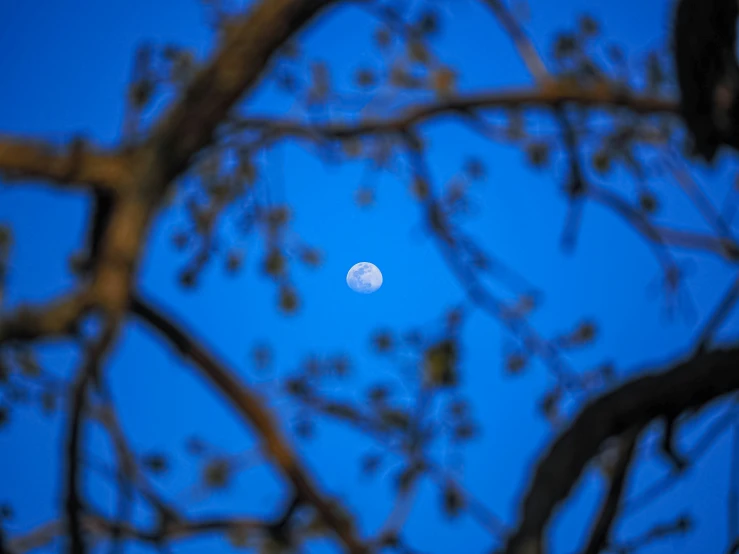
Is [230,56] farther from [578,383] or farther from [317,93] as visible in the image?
[578,383]

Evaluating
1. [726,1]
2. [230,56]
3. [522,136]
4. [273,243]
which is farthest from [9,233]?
[726,1]

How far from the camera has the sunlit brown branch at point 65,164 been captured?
163 cm

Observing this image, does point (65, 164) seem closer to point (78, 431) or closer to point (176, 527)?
point (78, 431)

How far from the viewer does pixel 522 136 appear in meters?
4.12

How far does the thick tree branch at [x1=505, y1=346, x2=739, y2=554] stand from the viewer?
1911mm

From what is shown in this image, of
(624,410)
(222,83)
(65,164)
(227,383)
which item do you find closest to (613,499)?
(624,410)

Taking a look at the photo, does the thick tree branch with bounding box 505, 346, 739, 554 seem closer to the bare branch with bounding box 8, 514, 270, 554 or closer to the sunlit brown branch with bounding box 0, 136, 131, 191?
the bare branch with bounding box 8, 514, 270, 554

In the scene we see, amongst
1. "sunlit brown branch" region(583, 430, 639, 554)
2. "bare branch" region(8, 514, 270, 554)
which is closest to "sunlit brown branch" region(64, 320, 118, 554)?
"bare branch" region(8, 514, 270, 554)

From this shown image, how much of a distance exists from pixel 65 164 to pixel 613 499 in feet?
6.10

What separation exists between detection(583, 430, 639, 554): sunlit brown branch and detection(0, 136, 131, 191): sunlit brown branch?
1704 mm

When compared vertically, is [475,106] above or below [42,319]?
above

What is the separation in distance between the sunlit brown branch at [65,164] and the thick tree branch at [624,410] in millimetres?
1334

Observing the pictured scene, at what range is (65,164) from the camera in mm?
1645

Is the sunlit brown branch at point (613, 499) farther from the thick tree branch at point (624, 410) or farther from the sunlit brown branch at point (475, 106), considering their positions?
the sunlit brown branch at point (475, 106)
